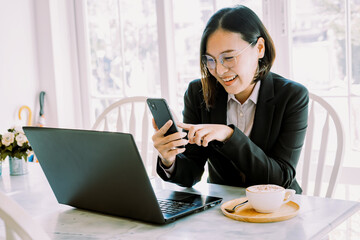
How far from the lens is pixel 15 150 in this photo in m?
1.75

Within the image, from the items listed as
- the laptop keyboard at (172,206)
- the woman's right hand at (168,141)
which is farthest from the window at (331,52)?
the laptop keyboard at (172,206)

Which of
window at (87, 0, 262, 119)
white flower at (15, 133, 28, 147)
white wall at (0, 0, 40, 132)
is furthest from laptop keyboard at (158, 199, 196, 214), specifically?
white wall at (0, 0, 40, 132)

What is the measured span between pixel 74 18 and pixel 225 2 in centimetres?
119

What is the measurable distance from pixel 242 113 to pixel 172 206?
1.91 feet

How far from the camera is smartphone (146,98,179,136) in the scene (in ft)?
3.89

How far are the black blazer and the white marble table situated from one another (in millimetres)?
139

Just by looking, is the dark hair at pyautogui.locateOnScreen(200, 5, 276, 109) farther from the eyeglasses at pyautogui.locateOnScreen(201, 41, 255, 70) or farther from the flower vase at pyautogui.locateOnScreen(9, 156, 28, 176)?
the flower vase at pyautogui.locateOnScreen(9, 156, 28, 176)

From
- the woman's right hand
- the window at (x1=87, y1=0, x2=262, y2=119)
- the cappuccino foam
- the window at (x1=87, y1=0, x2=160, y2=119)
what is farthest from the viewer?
the window at (x1=87, y1=0, x2=160, y2=119)

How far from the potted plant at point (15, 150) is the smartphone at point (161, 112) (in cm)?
66

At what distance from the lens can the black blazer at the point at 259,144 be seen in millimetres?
1408

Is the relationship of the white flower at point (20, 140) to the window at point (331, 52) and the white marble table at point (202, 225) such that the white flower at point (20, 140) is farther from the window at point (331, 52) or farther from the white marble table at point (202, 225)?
the window at point (331, 52)

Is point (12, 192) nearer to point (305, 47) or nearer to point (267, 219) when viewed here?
point (267, 219)

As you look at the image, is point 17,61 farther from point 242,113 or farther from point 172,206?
point 172,206

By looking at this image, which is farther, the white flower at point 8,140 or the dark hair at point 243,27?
the white flower at point 8,140
